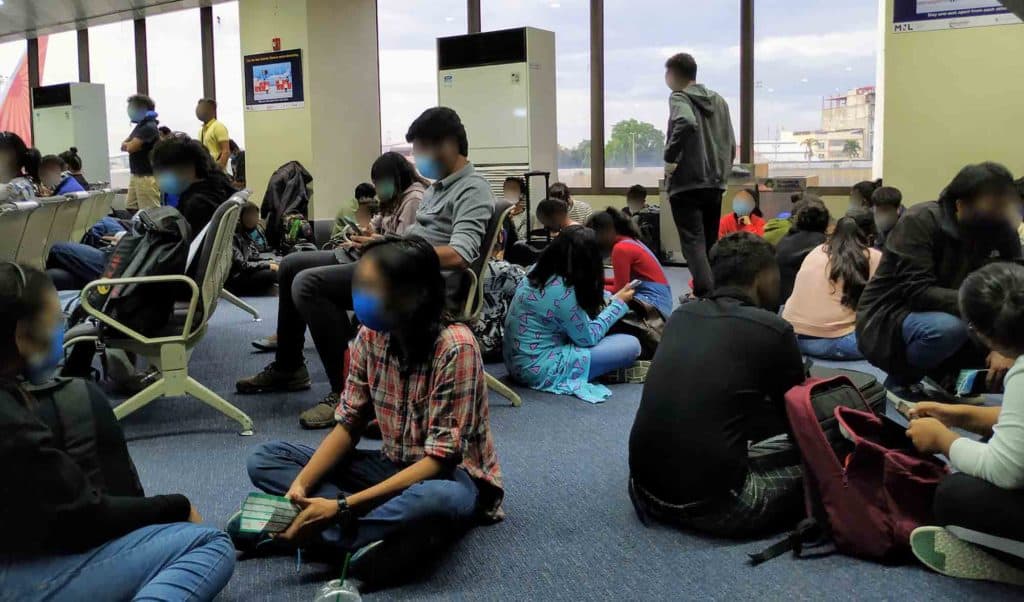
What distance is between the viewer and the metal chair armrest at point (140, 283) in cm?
324

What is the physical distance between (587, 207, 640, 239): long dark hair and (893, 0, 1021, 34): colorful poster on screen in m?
2.25

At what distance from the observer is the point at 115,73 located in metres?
12.8

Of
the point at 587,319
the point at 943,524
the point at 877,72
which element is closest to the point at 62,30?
the point at 877,72

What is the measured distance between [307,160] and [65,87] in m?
4.23

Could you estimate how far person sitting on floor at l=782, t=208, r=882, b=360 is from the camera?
435 centimetres

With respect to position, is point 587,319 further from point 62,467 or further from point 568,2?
point 568,2

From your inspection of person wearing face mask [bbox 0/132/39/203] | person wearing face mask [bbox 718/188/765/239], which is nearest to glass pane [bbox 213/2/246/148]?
person wearing face mask [bbox 0/132/39/203]

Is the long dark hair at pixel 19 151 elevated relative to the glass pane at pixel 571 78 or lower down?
lower down

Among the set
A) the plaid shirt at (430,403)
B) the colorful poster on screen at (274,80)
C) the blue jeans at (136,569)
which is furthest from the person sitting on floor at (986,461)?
the colorful poster on screen at (274,80)

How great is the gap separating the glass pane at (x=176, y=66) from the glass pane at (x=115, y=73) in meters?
0.38

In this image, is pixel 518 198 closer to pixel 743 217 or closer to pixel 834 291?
pixel 743 217

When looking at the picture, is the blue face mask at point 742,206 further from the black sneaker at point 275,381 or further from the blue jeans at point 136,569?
the blue jeans at point 136,569

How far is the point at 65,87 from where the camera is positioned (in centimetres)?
1143

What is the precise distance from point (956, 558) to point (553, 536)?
0.95 m
